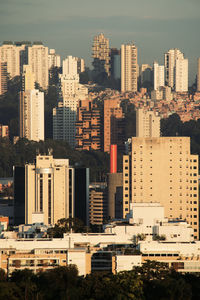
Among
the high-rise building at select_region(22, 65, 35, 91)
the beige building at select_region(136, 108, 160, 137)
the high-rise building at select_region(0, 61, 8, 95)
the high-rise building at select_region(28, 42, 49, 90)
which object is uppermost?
the high-rise building at select_region(28, 42, 49, 90)

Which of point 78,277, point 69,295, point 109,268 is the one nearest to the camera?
point 69,295

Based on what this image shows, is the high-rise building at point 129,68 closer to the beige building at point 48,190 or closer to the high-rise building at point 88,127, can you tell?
the high-rise building at point 88,127

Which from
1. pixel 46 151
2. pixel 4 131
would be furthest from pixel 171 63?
pixel 46 151

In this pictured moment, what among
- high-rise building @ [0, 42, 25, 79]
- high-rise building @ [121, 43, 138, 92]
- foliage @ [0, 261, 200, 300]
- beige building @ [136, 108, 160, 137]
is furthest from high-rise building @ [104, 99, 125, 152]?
foliage @ [0, 261, 200, 300]

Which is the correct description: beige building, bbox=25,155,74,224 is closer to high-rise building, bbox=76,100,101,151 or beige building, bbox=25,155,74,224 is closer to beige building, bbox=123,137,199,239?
beige building, bbox=123,137,199,239

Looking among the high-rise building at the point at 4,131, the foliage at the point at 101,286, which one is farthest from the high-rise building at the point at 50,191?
the high-rise building at the point at 4,131

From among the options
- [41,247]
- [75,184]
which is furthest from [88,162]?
[41,247]

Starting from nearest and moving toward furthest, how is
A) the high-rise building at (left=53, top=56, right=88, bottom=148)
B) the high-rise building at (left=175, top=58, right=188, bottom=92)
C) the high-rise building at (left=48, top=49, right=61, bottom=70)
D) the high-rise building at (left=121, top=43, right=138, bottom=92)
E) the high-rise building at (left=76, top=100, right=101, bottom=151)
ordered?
the high-rise building at (left=76, top=100, right=101, bottom=151)
the high-rise building at (left=53, top=56, right=88, bottom=148)
the high-rise building at (left=121, top=43, right=138, bottom=92)
the high-rise building at (left=175, top=58, right=188, bottom=92)
the high-rise building at (left=48, top=49, right=61, bottom=70)

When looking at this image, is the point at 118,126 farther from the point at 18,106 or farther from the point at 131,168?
the point at 131,168
